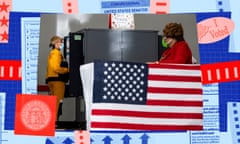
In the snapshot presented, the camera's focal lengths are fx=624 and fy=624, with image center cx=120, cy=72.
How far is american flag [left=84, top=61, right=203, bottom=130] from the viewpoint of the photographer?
13.6 ft

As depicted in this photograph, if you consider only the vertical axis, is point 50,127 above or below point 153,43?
below

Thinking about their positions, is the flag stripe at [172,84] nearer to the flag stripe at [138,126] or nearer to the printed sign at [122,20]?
the flag stripe at [138,126]

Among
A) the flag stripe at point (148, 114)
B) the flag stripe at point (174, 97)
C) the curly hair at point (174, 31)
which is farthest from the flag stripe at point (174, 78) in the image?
the curly hair at point (174, 31)

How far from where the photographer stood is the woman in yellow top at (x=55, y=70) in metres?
4.30

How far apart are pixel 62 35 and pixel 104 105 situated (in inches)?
31.5

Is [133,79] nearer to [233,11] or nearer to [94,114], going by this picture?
[94,114]

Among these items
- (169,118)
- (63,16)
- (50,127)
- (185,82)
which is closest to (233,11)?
(185,82)

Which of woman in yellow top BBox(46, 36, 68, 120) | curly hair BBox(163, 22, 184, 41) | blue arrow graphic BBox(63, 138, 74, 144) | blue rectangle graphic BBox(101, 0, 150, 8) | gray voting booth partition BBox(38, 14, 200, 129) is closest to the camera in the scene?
blue arrow graphic BBox(63, 138, 74, 144)

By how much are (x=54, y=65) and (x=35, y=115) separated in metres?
0.64

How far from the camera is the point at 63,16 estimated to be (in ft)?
13.8

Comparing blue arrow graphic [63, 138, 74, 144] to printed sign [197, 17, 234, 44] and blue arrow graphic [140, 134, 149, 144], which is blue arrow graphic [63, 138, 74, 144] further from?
printed sign [197, 17, 234, 44]

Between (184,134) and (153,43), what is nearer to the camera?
(184,134)

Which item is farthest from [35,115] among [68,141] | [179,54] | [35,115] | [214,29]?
[214,29]

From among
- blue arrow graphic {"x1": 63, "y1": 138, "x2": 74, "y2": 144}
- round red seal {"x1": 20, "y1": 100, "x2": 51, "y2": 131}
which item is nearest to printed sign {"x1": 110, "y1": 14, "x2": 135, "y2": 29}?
round red seal {"x1": 20, "y1": 100, "x2": 51, "y2": 131}
